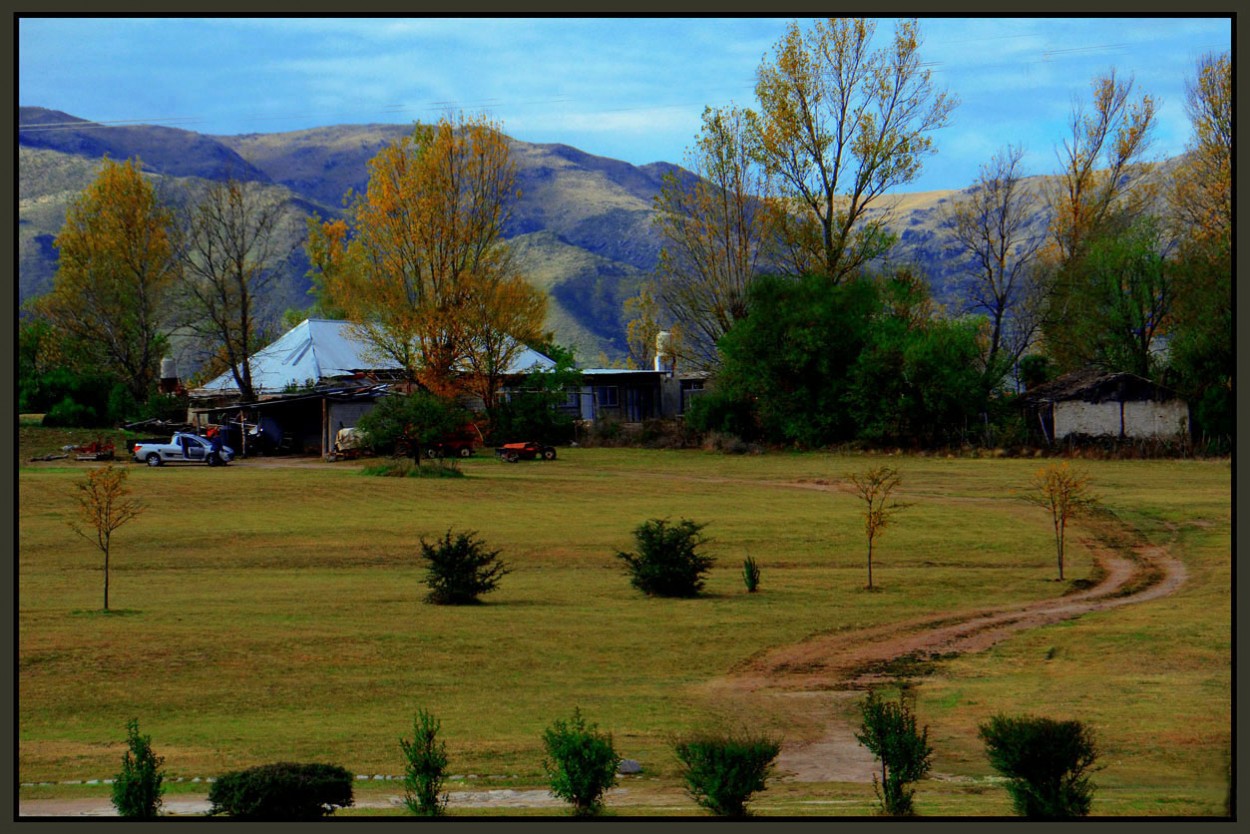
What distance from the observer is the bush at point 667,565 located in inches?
898

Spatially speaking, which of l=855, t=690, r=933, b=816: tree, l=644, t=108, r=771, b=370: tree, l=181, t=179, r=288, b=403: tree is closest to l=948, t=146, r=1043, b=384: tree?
l=644, t=108, r=771, b=370: tree

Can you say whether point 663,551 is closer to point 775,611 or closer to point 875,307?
point 775,611

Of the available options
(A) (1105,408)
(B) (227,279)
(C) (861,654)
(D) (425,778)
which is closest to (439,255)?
(B) (227,279)

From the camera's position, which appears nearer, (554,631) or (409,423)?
(554,631)

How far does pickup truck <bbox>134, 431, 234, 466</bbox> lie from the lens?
137 feet

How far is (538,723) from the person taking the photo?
47.6 feet

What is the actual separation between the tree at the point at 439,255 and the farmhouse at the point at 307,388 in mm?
1709

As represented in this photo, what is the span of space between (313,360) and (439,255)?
7.73 metres

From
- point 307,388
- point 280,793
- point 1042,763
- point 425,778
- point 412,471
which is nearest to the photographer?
point 280,793

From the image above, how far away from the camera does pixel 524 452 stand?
45906 millimetres

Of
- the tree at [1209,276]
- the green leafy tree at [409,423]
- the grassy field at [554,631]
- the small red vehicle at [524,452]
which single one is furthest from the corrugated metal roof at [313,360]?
the tree at [1209,276]

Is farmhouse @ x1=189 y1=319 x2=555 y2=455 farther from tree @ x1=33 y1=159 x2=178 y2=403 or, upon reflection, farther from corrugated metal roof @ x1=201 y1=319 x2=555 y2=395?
tree @ x1=33 y1=159 x2=178 y2=403

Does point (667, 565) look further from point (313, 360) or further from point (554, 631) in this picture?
point (313, 360)

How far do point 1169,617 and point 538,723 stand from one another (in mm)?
11383
